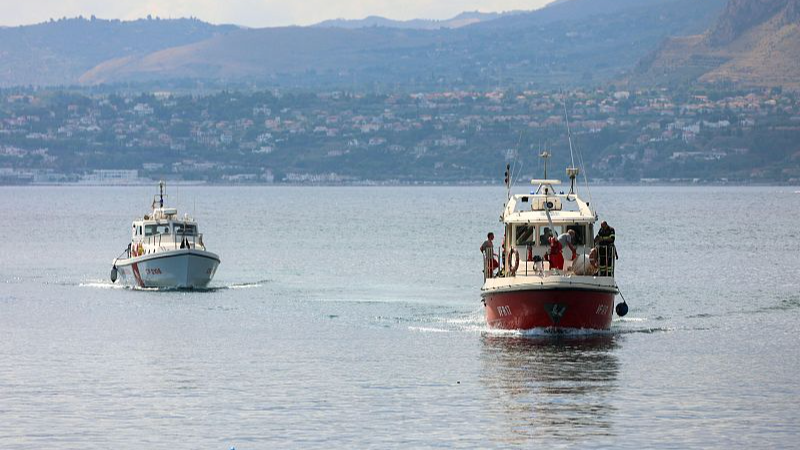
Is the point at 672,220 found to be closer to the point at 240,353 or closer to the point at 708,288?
the point at 708,288

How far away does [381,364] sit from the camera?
43.9 m

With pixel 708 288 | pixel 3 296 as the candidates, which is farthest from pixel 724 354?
pixel 3 296

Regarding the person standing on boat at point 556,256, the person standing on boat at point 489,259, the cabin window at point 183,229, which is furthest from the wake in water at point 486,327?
the cabin window at point 183,229

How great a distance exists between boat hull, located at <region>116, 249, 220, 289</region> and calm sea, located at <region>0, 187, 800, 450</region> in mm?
968

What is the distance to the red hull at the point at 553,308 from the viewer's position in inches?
1831

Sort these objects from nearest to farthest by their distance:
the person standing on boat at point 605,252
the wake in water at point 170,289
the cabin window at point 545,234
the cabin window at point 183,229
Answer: the person standing on boat at point 605,252 < the cabin window at point 545,234 < the wake in water at point 170,289 < the cabin window at point 183,229

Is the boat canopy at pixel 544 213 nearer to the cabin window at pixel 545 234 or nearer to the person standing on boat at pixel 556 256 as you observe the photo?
the cabin window at pixel 545 234

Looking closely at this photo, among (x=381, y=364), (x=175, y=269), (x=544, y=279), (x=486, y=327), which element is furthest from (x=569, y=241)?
(x=175, y=269)

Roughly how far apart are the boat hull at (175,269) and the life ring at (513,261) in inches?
811

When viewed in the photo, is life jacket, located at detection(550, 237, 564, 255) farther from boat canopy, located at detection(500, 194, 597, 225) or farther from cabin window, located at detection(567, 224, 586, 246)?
cabin window, located at detection(567, 224, 586, 246)

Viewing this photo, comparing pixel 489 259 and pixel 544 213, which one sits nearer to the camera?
pixel 544 213

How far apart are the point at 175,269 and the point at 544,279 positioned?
2418 centimetres

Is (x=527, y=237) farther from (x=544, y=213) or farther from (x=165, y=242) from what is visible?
(x=165, y=242)

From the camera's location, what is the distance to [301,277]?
7700 centimetres
